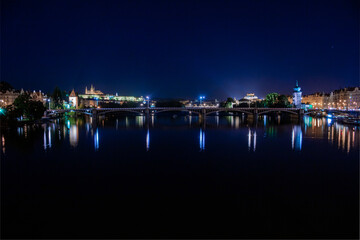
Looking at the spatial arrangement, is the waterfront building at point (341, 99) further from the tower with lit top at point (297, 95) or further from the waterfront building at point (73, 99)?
the waterfront building at point (73, 99)

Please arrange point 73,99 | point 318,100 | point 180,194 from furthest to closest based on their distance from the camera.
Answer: point 73,99 → point 318,100 → point 180,194

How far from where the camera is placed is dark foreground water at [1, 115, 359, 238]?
34.0 feet

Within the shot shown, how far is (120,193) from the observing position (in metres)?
14.1

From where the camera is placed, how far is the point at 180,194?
45.5 feet

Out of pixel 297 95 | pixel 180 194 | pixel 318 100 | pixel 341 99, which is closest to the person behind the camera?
pixel 180 194

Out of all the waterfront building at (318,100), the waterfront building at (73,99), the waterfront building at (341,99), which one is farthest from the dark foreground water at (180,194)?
the waterfront building at (73,99)

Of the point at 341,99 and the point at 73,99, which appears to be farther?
the point at 73,99

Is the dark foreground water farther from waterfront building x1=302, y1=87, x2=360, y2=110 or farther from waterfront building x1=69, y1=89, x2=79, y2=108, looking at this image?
waterfront building x1=69, y1=89, x2=79, y2=108

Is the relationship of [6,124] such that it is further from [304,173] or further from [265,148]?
Answer: [304,173]

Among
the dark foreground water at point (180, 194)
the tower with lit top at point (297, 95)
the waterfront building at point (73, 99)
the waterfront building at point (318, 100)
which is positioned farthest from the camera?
the waterfront building at point (73, 99)

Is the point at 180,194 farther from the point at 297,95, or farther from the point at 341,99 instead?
the point at 297,95

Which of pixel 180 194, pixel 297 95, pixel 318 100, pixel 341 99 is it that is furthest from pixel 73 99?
pixel 180 194

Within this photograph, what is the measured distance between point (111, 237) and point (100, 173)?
8.73m

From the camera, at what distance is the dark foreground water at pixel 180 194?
1037 centimetres
